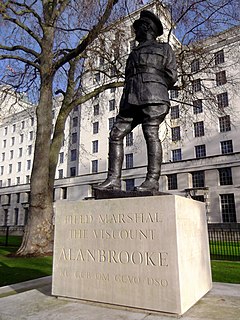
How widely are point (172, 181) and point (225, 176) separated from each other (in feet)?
21.9

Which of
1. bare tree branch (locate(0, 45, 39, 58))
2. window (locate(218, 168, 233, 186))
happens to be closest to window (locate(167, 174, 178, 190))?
window (locate(218, 168, 233, 186))

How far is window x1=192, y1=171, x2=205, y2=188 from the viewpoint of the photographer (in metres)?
34.7

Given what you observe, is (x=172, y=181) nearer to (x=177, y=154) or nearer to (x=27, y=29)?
(x=177, y=154)

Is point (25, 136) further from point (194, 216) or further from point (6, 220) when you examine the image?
point (194, 216)

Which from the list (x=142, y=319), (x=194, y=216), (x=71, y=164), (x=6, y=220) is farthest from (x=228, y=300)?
(x=6, y=220)

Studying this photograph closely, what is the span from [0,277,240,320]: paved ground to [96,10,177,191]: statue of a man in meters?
1.86

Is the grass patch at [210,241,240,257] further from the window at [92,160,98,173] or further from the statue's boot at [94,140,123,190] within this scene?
the window at [92,160,98,173]

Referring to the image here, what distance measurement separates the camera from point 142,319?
11.3 ft

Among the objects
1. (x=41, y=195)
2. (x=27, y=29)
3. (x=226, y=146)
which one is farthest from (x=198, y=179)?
(x=27, y=29)

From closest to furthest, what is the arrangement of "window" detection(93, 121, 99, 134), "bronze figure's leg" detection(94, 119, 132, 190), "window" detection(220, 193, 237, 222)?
1. "bronze figure's leg" detection(94, 119, 132, 190)
2. "window" detection(220, 193, 237, 222)
3. "window" detection(93, 121, 99, 134)

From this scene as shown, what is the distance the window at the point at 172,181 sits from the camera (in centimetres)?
3662

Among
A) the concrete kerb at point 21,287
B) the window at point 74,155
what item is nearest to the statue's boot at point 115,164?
the concrete kerb at point 21,287

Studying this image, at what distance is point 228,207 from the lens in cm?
3278

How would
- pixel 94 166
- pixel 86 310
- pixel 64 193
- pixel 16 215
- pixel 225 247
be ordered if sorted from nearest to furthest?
1. pixel 86 310
2. pixel 225 247
3. pixel 94 166
4. pixel 64 193
5. pixel 16 215
